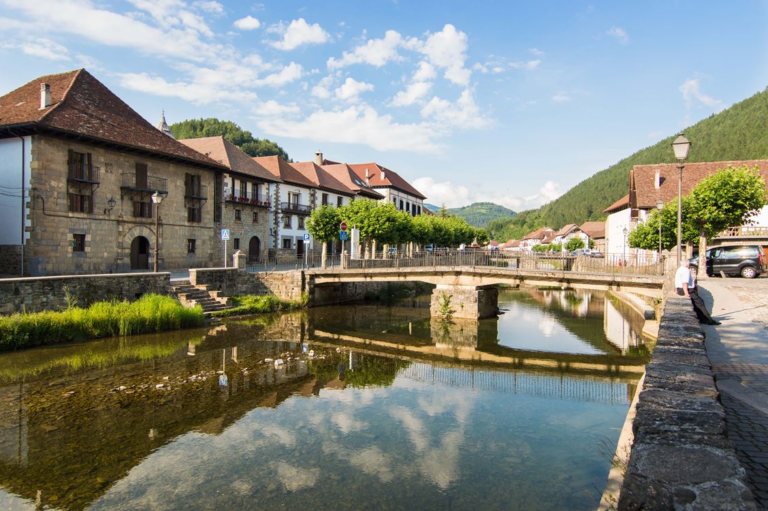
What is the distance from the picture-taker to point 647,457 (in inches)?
101

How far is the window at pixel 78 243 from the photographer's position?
77.2 feet

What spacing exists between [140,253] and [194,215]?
420 cm

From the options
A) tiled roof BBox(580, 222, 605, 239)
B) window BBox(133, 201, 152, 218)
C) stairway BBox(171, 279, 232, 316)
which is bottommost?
stairway BBox(171, 279, 232, 316)

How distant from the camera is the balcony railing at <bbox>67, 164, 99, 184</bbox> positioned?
75.8 feet

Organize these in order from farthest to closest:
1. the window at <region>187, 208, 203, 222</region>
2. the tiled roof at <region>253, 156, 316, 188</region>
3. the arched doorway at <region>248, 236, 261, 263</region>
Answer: the tiled roof at <region>253, 156, 316, 188</region> < the arched doorway at <region>248, 236, 261, 263</region> < the window at <region>187, 208, 203, 222</region>

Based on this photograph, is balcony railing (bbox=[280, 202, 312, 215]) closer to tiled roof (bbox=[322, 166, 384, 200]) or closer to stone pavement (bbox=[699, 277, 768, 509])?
tiled roof (bbox=[322, 166, 384, 200])

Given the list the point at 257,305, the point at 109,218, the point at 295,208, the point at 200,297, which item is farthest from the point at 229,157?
the point at 200,297

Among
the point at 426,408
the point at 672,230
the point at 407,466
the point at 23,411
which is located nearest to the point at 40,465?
the point at 23,411

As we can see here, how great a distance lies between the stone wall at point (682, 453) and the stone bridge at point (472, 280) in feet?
53.9

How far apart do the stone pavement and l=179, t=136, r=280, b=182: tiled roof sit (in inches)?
1220

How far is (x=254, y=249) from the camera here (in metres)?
39.3

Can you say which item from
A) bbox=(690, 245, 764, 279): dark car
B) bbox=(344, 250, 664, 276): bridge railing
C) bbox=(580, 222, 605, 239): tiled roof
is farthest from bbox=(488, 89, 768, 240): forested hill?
bbox=(344, 250, 664, 276): bridge railing

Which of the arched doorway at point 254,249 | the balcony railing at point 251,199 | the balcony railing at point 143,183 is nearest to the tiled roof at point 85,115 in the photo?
the balcony railing at point 143,183

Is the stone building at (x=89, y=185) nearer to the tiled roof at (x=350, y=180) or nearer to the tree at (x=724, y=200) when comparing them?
the tiled roof at (x=350, y=180)
